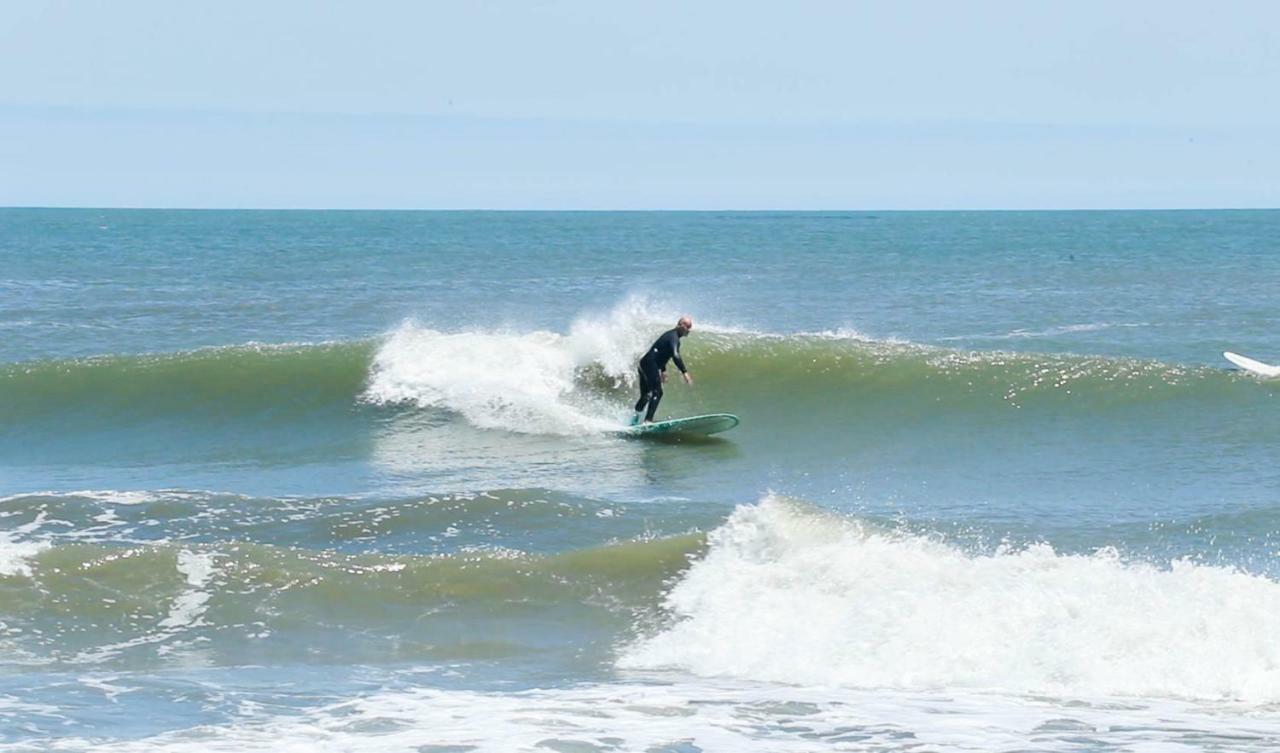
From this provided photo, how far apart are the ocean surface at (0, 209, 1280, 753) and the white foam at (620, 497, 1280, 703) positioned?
0.03 metres

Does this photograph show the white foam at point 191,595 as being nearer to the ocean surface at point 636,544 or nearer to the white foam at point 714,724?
the ocean surface at point 636,544

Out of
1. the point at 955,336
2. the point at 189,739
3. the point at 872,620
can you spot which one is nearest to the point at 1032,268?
the point at 955,336

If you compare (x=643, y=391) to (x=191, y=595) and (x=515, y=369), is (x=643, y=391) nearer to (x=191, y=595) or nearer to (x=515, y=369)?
(x=515, y=369)

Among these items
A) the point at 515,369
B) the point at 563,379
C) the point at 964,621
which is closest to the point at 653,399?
the point at 563,379

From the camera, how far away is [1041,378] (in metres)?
20.3

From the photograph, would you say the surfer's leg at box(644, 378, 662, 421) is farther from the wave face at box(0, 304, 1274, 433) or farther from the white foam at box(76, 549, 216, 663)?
the white foam at box(76, 549, 216, 663)

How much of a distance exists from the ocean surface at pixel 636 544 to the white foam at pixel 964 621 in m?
0.03

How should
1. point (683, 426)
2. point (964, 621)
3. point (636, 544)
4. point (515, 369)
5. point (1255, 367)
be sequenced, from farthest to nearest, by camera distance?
point (515, 369) → point (1255, 367) → point (683, 426) → point (636, 544) → point (964, 621)

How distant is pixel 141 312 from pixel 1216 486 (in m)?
25.2

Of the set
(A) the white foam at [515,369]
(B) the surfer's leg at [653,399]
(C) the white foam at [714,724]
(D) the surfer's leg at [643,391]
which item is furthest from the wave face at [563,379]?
(C) the white foam at [714,724]

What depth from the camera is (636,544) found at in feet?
40.5

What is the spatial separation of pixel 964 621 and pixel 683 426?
7779 millimetres

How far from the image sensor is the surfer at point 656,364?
17.6 m

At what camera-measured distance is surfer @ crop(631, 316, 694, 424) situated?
57.7 feet
